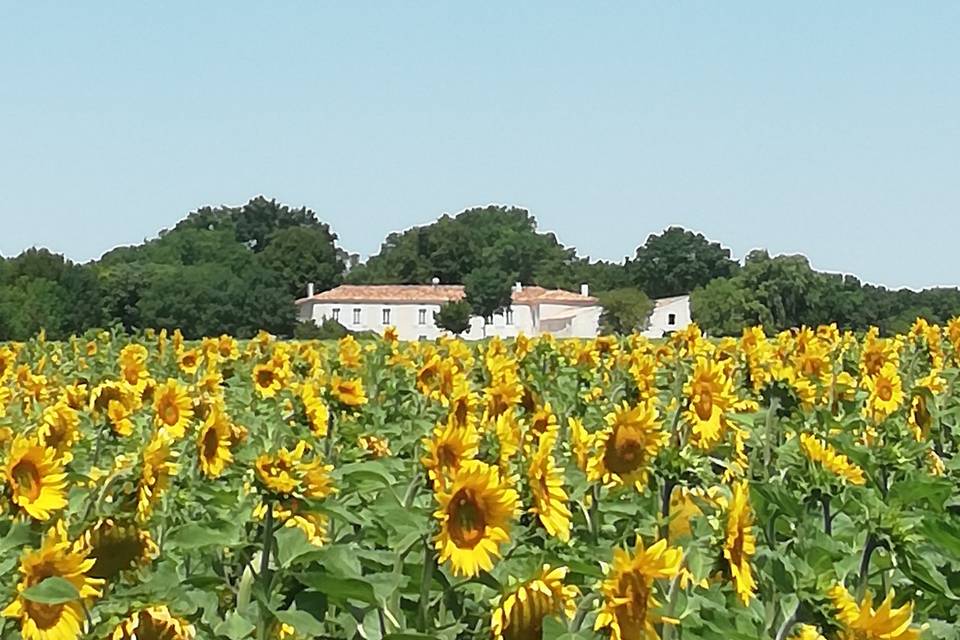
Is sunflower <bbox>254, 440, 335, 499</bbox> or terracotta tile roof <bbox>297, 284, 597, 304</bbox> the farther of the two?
terracotta tile roof <bbox>297, 284, 597, 304</bbox>

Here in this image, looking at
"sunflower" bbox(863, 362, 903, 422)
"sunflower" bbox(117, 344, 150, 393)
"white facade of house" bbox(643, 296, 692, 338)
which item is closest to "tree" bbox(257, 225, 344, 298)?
"white facade of house" bbox(643, 296, 692, 338)

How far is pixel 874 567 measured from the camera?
3.29m

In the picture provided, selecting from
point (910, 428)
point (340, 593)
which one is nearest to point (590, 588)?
point (340, 593)

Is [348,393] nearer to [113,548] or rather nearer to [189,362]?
[113,548]

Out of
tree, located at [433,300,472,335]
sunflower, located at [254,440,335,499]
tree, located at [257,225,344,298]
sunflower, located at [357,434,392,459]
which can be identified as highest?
tree, located at [257,225,344,298]

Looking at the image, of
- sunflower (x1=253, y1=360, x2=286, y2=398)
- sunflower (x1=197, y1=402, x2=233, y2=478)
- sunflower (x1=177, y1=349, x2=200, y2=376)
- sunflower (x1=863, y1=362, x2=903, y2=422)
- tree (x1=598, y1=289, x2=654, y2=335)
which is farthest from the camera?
A: tree (x1=598, y1=289, x2=654, y2=335)

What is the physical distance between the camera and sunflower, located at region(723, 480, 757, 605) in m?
2.66

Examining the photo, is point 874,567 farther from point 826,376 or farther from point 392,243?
point 392,243

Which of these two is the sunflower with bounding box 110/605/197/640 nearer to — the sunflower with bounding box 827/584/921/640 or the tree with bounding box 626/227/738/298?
the sunflower with bounding box 827/584/921/640

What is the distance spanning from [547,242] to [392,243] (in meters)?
12.4

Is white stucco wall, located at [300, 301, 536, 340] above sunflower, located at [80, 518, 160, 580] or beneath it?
above

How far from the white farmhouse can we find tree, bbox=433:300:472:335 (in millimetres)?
5464

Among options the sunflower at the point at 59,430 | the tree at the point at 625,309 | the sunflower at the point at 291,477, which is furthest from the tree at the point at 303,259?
the sunflower at the point at 291,477

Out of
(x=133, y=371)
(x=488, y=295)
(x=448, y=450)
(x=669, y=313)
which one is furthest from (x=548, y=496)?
(x=488, y=295)
